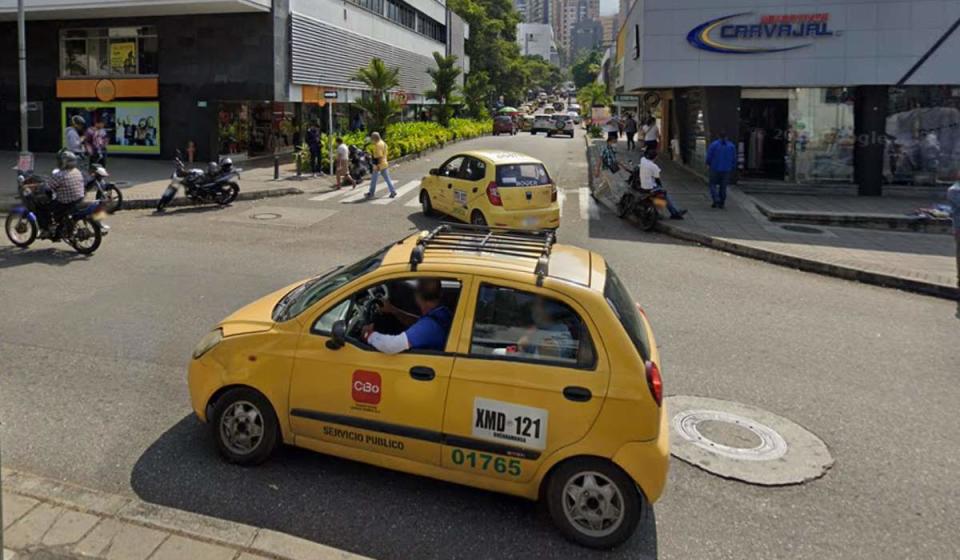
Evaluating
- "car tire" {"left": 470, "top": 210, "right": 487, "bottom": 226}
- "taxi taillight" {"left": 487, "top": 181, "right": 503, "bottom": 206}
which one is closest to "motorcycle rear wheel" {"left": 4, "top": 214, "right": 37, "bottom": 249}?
"car tire" {"left": 470, "top": 210, "right": 487, "bottom": 226}

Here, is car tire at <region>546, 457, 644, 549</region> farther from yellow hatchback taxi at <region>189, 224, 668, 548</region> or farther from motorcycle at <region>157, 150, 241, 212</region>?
motorcycle at <region>157, 150, 241, 212</region>

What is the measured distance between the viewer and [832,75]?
18.1 meters

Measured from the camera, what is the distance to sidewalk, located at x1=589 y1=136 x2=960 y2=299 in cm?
1052

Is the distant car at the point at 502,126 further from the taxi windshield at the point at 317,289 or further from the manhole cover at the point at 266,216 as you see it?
the taxi windshield at the point at 317,289

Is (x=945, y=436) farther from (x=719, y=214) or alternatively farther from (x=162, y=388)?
(x=719, y=214)

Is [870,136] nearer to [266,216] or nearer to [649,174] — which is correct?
[649,174]

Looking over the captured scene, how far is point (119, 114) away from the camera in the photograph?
82.2ft

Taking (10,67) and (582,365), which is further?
(10,67)

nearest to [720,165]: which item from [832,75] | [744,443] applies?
[832,75]

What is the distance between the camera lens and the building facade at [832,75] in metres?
17.7

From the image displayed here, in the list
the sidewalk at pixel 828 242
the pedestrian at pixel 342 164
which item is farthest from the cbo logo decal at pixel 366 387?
the pedestrian at pixel 342 164

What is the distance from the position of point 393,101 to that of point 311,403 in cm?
2481

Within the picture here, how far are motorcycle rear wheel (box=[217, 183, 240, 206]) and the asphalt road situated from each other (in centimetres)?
488

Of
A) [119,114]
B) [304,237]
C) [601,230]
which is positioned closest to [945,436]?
[601,230]
